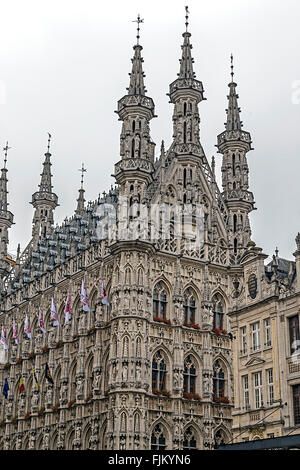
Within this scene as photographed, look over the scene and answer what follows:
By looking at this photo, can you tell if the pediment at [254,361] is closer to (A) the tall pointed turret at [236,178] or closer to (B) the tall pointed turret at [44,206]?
(A) the tall pointed turret at [236,178]

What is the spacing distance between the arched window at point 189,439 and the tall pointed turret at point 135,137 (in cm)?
1645

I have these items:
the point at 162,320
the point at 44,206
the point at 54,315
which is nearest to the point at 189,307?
the point at 162,320

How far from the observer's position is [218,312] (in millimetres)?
55000

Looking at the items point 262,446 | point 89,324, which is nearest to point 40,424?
point 89,324

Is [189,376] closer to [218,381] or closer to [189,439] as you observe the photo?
[218,381]

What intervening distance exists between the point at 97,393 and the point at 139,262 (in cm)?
937

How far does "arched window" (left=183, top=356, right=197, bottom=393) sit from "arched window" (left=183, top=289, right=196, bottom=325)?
2.70 m

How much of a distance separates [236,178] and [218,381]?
16351 millimetres

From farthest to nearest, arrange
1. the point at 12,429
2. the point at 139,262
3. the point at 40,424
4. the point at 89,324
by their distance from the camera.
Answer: the point at 12,429 < the point at 40,424 < the point at 89,324 < the point at 139,262

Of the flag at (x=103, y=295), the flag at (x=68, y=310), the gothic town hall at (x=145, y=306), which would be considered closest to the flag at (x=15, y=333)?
the gothic town hall at (x=145, y=306)

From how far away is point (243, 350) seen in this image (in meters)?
40.8

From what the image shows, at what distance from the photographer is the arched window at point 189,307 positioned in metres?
53.2

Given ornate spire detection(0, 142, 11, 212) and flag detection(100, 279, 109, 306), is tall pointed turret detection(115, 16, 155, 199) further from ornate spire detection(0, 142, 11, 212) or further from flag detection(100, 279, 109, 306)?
ornate spire detection(0, 142, 11, 212)
